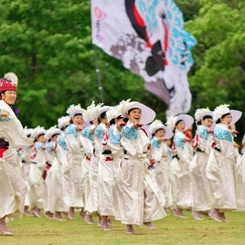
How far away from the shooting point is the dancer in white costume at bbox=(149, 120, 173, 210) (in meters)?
23.9

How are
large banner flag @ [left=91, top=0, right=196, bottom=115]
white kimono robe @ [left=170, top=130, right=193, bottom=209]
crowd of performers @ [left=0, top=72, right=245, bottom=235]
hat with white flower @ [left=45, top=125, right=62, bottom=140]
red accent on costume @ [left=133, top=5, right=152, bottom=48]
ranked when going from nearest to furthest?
crowd of performers @ [left=0, top=72, right=245, bottom=235] → white kimono robe @ [left=170, top=130, right=193, bottom=209] → hat with white flower @ [left=45, top=125, right=62, bottom=140] → large banner flag @ [left=91, top=0, right=196, bottom=115] → red accent on costume @ [left=133, top=5, right=152, bottom=48]

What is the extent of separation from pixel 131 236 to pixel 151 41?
15554 mm

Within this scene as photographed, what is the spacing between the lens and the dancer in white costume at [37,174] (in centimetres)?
2494

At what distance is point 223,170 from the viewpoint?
19.5 metres

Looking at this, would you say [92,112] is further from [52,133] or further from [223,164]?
[52,133]

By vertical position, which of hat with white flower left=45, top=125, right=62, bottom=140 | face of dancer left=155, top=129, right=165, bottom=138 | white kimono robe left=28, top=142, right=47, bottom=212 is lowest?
white kimono robe left=28, top=142, right=47, bottom=212

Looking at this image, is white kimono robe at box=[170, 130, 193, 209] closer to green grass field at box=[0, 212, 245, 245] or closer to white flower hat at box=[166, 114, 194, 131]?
white flower hat at box=[166, 114, 194, 131]

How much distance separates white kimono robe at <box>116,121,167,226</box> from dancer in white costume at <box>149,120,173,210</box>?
7036 millimetres

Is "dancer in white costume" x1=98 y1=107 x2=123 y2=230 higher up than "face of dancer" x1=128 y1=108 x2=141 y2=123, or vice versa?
"face of dancer" x1=128 y1=108 x2=141 y2=123

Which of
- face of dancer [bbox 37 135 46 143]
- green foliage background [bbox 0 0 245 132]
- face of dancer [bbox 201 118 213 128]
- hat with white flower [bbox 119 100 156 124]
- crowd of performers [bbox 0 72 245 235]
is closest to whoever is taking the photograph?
crowd of performers [bbox 0 72 245 235]

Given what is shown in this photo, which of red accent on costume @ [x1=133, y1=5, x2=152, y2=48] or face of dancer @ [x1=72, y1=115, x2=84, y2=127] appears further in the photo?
red accent on costume @ [x1=133, y1=5, x2=152, y2=48]

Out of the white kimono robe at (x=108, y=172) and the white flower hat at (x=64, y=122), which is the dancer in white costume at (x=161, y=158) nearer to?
the white flower hat at (x=64, y=122)

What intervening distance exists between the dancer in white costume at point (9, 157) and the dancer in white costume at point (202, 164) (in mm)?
5452

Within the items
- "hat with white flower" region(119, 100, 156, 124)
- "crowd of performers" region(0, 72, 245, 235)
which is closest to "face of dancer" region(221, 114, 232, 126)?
"crowd of performers" region(0, 72, 245, 235)
